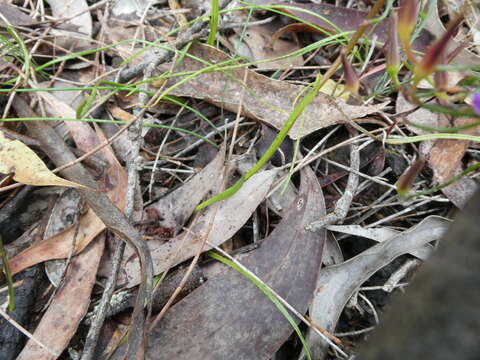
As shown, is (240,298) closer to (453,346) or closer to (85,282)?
(85,282)

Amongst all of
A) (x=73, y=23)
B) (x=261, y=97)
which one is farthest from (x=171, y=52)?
(x=73, y=23)

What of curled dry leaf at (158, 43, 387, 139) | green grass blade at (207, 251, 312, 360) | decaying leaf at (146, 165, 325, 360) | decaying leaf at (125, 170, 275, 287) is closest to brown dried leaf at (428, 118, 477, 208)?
curled dry leaf at (158, 43, 387, 139)

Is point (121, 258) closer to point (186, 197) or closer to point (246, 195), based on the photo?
point (186, 197)

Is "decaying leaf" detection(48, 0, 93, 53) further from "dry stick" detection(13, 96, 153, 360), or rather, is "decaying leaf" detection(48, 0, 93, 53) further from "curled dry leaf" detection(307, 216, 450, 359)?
"curled dry leaf" detection(307, 216, 450, 359)

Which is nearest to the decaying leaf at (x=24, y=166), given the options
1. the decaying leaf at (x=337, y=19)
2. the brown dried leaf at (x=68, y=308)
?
the brown dried leaf at (x=68, y=308)

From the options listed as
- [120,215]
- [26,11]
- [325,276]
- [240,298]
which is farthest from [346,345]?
[26,11]

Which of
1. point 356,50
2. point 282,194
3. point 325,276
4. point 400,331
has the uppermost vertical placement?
point 400,331
